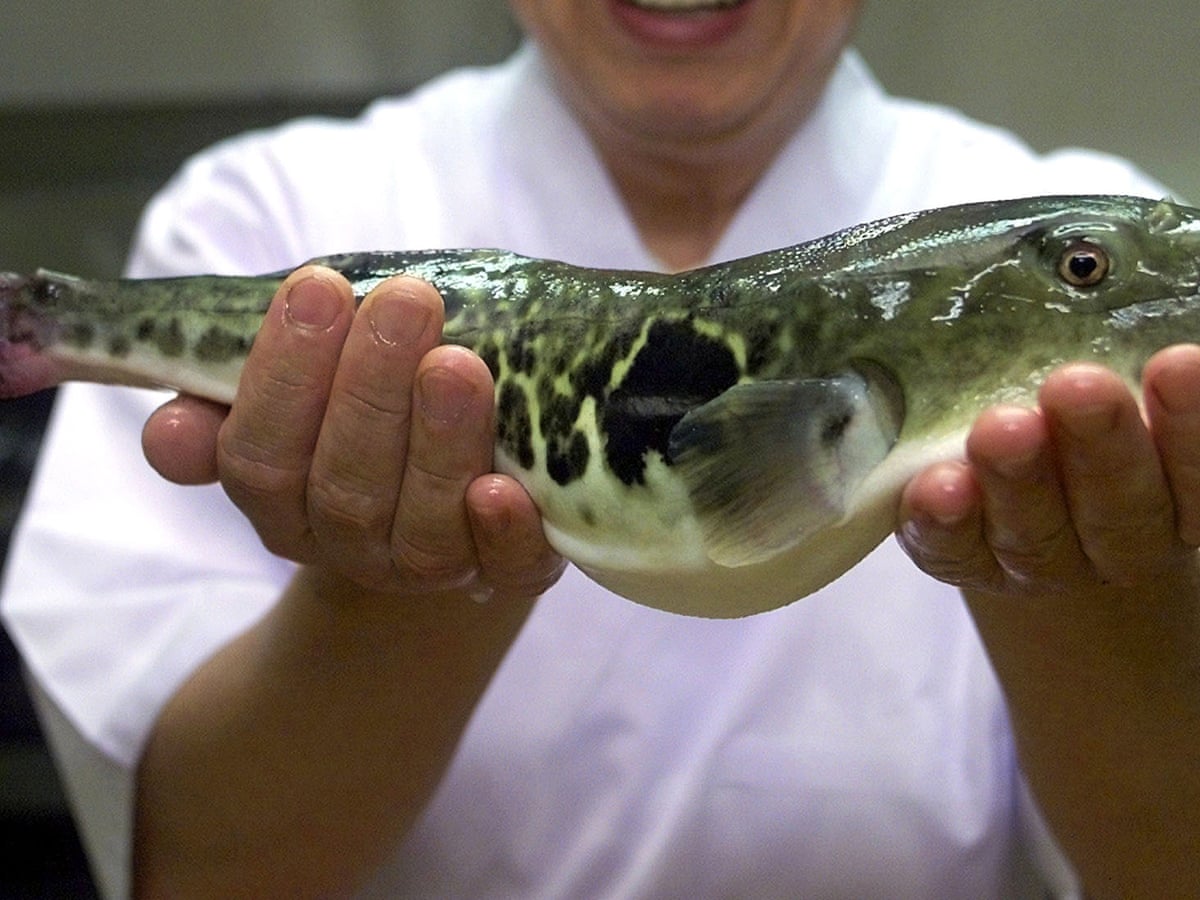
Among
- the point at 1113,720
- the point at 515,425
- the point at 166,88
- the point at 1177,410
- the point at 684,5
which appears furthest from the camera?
the point at 166,88

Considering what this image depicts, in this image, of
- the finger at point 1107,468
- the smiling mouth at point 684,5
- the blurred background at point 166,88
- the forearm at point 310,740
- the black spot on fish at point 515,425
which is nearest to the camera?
the finger at point 1107,468

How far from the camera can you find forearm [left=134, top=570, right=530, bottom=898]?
59 centimetres

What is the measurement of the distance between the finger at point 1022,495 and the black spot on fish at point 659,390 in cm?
9

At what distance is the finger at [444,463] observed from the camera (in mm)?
414

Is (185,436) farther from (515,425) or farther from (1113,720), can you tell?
(1113,720)

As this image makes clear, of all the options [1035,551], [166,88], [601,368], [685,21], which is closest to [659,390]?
[601,368]

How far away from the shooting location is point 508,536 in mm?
432

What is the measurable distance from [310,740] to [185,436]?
22 centimetres

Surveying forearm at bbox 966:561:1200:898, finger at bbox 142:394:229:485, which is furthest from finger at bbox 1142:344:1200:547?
finger at bbox 142:394:229:485

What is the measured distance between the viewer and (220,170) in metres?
0.87

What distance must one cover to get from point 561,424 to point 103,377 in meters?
0.19

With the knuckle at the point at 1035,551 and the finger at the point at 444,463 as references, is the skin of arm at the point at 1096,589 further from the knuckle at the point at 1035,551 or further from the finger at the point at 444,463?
the finger at the point at 444,463

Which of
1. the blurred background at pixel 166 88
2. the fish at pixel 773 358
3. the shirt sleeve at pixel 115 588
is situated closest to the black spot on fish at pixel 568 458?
the fish at pixel 773 358

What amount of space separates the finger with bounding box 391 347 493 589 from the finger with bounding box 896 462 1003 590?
142 millimetres
